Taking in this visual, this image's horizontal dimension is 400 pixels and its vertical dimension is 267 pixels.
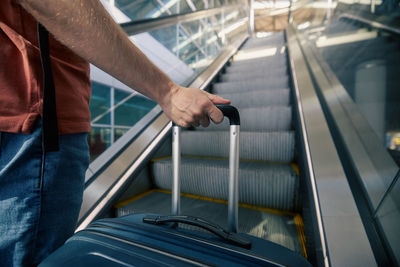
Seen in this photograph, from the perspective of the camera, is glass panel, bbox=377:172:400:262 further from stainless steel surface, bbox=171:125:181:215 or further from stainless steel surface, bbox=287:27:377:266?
stainless steel surface, bbox=171:125:181:215

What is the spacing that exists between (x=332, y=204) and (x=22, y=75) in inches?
40.7

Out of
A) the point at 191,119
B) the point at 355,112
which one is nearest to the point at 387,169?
the point at 355,112

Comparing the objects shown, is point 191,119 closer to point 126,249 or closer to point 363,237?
point 126,249

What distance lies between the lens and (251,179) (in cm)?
120

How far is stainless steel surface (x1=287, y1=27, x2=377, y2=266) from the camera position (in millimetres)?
576

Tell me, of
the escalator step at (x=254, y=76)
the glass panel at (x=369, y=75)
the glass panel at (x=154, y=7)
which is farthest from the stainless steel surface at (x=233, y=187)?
the glass panel at (x=154, y=7)

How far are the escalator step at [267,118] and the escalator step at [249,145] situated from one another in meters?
0.27

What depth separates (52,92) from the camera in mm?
498

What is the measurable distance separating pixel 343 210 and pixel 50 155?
94 cm

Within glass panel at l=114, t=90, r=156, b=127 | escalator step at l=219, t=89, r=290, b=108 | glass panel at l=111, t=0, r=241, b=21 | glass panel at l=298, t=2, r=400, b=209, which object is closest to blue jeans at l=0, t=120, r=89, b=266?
glass panel at l=114, t=90, r=156, b=127

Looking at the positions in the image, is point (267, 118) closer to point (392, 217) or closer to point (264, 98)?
point (264, 98)

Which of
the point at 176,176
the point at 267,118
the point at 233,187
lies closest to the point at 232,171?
the point at 233,187

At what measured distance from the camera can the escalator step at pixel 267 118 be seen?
1.68 m

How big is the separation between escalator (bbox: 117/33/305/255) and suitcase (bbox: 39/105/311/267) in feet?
1.71
